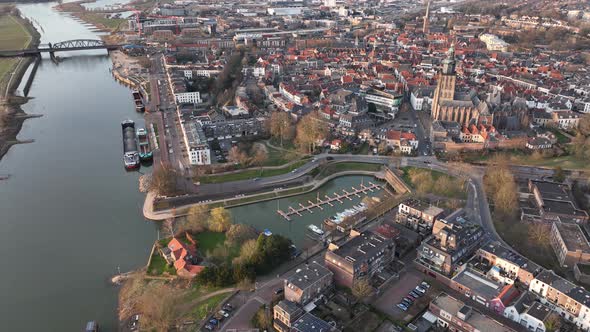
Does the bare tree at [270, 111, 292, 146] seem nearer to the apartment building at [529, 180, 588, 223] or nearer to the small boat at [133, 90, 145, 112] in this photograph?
the small boat at [133, 90, 145, 112]

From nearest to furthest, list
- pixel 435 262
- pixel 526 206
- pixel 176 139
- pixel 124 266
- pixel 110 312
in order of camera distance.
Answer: pixel 110 312
pixel 435 262
pixel 124 266
pixel 526 206
pixel 176 139

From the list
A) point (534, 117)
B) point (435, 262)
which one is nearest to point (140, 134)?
point (435, 262)

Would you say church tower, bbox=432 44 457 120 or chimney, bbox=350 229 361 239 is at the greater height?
church tower, bbox=432 44 457 120

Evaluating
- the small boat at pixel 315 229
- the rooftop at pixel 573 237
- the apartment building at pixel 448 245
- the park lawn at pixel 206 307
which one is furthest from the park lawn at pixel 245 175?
the rooftop at pixel 573 237

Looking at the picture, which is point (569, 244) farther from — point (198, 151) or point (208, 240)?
point (198, 151)

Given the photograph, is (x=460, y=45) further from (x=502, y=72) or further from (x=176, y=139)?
(x=176, y=139)

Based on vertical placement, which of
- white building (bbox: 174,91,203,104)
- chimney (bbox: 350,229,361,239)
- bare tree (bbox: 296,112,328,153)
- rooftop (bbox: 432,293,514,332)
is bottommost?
rooftop (bbox: 432,293,514,332)

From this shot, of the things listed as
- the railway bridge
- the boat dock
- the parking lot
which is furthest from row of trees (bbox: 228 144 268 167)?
the railway bridge
